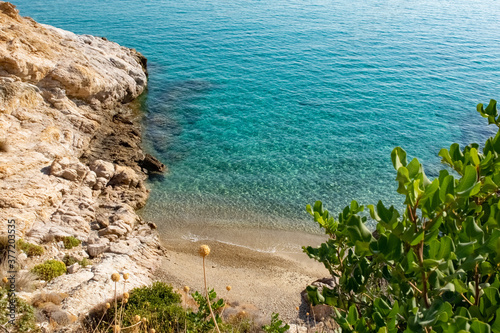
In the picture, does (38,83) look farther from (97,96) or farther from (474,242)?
(474,242)

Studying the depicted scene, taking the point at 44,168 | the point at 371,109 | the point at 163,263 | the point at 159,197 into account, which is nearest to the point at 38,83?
the point at 44,168

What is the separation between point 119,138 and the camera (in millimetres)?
24797

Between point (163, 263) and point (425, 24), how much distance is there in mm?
51213

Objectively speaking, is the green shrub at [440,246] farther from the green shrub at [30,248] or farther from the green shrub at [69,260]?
the green shrub at [30,248]

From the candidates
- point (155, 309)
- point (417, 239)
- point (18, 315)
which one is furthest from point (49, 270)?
point (417, 239)

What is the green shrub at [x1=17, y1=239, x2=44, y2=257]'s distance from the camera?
14.2 m

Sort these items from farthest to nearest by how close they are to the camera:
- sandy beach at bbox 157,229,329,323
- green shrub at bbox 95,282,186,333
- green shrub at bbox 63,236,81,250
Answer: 1. green shrub at bbox 63,236,81,250
2. sandy beach at bbox 157,229,329,323
3. green shrub at bbox 95,282,186,333

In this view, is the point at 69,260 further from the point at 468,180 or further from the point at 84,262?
the point at 468,180

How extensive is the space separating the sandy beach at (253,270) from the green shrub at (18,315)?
238 inches

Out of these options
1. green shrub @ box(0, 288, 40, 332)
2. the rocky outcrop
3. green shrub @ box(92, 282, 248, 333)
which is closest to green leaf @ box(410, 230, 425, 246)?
green shrub @ box(92, 282, 248, 333)

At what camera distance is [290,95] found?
111 ft

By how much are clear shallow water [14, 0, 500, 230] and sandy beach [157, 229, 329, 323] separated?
1.24 meters

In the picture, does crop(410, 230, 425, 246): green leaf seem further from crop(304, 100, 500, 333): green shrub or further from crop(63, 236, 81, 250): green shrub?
crop(63, 236, 81, 250): green shrub

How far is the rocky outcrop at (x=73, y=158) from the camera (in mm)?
15352
